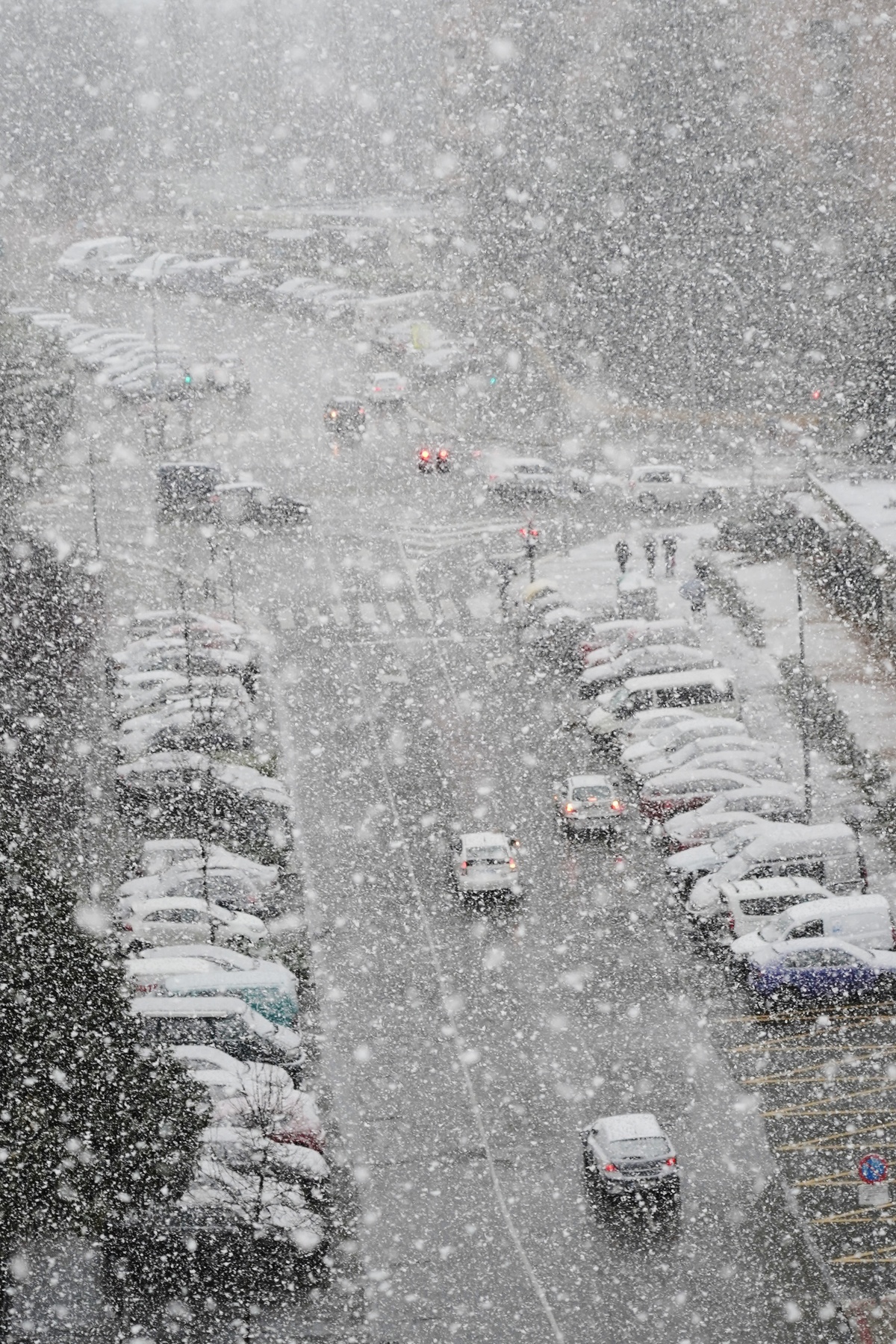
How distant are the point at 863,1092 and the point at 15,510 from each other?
3122 centimetres

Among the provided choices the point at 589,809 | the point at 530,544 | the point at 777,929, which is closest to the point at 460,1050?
the point at 777,929

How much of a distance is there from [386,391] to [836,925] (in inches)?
1366

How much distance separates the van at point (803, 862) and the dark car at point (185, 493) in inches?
946

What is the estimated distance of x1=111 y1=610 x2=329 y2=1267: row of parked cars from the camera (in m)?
18.3

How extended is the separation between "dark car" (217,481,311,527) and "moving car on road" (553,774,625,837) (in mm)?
19079

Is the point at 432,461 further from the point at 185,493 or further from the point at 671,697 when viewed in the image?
the point at 671,697


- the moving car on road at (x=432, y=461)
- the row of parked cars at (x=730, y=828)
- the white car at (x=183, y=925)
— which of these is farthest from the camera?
the moving car on road at (x=432, y=461)

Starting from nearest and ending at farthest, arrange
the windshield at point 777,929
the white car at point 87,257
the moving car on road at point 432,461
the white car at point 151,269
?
1. the windshield at point 777,929
2. the moving car on road at point 432,461
3. the white car at point 151,269
4. the white car at point 87,257

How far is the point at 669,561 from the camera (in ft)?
134

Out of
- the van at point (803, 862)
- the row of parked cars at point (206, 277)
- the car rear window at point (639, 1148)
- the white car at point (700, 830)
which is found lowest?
the car rear window at point (639, 1148)

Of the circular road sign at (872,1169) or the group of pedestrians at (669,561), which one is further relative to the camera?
the group of pedestrians at (669,561)

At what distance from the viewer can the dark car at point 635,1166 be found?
18688 millimetres

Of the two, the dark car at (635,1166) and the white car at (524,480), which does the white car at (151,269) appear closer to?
the white car at (524,480)

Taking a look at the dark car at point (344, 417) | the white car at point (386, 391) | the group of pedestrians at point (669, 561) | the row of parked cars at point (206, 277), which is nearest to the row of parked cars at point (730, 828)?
the group of pedestrians at point (669, 561)
